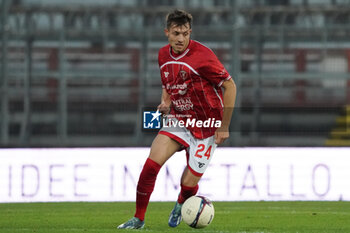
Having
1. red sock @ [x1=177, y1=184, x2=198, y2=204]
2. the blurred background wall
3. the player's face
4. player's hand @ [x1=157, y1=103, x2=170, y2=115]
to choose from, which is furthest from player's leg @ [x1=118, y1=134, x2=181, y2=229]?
the blurred background wall

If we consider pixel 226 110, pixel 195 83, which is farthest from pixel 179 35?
pixel 226 110

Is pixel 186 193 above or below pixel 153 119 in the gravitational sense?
below

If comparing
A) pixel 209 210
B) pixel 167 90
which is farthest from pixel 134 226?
pixel 167 90

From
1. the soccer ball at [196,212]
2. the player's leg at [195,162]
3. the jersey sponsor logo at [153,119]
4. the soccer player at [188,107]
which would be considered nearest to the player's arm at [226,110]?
the soccer player at [188,107]

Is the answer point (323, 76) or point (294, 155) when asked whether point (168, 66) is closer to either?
point (294, 155)

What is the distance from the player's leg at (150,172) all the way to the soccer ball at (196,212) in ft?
1.16

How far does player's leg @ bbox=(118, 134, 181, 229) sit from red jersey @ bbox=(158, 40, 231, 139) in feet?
0.89

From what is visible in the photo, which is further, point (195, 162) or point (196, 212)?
point (195, 162)

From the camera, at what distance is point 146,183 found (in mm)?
6809

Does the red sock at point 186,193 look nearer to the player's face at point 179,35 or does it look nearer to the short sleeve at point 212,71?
the short sleeve at point 212,71

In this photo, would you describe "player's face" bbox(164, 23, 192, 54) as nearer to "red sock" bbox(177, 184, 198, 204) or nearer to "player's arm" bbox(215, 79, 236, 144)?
"player's arm" bbox(215, 79, 236, 144)

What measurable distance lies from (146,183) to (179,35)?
4.36 feet

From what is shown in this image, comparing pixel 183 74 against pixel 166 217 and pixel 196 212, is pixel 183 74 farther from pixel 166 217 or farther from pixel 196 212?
pixel 166 217

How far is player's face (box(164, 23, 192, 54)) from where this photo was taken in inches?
262
